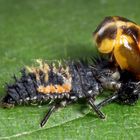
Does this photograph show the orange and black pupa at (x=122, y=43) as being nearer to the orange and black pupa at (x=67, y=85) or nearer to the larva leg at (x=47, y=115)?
the orange and black pupa at (x=67, y=85)

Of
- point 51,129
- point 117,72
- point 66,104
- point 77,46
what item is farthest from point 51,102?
point 77,46

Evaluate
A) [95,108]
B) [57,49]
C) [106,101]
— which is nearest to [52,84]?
[95,108]

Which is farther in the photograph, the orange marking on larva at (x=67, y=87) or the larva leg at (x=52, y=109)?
the orange marking on larva at (x=67, y=87)

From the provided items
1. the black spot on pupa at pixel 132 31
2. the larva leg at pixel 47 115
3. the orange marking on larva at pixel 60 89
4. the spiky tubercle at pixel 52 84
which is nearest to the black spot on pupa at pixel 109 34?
the black spot on pupa at pixel 132 31

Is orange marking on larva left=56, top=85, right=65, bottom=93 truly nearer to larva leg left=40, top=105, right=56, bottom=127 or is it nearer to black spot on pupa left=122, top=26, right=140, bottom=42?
larva leg left=40, top=105, right=56, bottom=127

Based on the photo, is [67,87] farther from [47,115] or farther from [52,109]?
[47,115]

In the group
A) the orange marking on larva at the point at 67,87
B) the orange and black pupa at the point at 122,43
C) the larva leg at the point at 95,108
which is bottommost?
the larva leg at the point at 95,108
